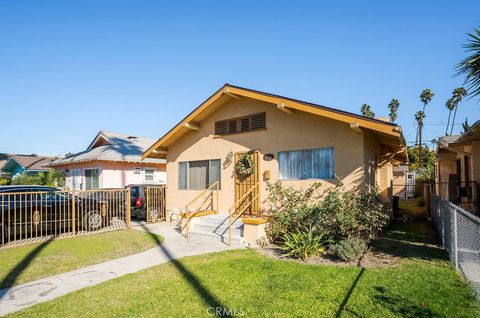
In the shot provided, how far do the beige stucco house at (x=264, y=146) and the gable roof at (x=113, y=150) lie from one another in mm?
7276

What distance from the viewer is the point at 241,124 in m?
12.0

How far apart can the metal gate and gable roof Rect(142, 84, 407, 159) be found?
5.91 ft

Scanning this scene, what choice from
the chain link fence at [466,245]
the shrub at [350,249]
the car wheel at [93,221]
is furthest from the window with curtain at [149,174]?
the chain link fence at [466,245]

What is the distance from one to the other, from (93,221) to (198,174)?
460 cm

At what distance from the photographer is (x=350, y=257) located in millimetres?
6887

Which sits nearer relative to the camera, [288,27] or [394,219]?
[288,27]

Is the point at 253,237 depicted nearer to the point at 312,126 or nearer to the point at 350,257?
the point at 350,257

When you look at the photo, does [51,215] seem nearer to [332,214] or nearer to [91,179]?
[332,214]

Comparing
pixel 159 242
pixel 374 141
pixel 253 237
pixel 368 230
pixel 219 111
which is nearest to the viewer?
pixel 368 230

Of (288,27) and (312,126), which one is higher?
(288,27)

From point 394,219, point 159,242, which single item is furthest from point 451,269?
point 394,219

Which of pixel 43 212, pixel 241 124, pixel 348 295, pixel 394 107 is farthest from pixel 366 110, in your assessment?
pixel 348 295

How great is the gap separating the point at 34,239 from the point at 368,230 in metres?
10.4

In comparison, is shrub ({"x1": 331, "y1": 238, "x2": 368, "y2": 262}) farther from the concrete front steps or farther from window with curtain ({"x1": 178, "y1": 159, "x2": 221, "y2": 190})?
window with curtain ({"x1": 178, "y1": 159, "x2": 221, "y2": 190})
